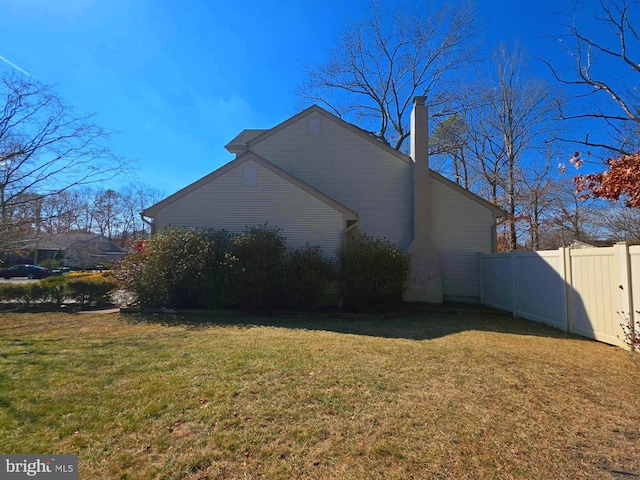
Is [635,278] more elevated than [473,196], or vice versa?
[473,196]

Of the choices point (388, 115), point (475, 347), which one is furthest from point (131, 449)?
point (388, 115)

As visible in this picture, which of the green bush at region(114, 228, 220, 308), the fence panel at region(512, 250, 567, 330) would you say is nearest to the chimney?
the fence panel at region(512, 250, 567, 330)

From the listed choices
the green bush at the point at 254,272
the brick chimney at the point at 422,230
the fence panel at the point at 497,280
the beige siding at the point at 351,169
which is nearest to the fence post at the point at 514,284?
the fence panel at the point at 497,280

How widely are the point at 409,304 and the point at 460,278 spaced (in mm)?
2704

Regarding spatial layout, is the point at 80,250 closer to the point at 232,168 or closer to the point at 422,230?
the point at 232,168

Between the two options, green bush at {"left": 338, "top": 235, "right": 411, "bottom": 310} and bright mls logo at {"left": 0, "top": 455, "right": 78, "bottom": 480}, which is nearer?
bright mls logo at {"left": 0, "top": 455, "right": 78, "bottom": 480}

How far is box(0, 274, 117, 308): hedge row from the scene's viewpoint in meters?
10.8

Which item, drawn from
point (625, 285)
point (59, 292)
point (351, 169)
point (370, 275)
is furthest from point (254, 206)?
point (625, 285)

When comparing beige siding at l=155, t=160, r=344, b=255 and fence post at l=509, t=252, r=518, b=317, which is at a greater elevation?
beige siding at l=155, t=160, r=344, b=255

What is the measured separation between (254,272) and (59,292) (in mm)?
6707

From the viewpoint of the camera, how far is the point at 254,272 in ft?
31.7

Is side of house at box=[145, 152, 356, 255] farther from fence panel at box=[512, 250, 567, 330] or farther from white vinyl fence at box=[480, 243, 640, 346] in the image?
white vinyl fence at box=[480, 243, 640, 346]

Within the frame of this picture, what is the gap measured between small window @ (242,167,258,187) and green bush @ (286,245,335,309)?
2.92 meters

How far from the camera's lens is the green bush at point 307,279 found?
10000 millimetres
